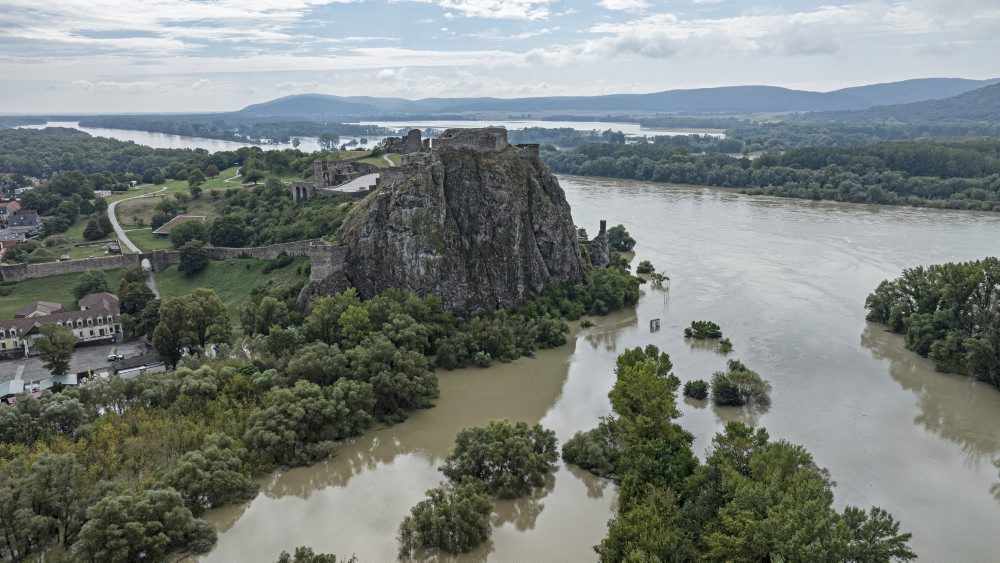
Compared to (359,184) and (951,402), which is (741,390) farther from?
(359,184)

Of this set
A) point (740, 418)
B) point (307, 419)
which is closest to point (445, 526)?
point (307, 419)

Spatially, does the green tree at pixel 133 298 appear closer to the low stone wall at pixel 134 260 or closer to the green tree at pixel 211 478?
the low stone wall at pixel 134 260

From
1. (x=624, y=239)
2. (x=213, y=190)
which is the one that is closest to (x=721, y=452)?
(x=624, y=239)

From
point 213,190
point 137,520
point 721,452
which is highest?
point 213,190

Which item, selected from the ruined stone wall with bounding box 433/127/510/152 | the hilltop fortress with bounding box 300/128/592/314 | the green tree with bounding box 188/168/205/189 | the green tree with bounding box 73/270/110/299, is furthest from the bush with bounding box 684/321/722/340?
the green tree with bounding box 188/168/205/189

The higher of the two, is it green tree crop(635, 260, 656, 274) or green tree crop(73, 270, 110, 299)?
green tree crop(73, 270, 110, 299)

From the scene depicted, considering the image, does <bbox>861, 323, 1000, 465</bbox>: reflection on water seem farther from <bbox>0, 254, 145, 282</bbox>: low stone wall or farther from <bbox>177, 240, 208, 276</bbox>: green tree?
<bbox>0, 254, 145, 282</bbox>: low stone wall

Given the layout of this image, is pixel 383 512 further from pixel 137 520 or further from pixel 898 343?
pixel 898 343
